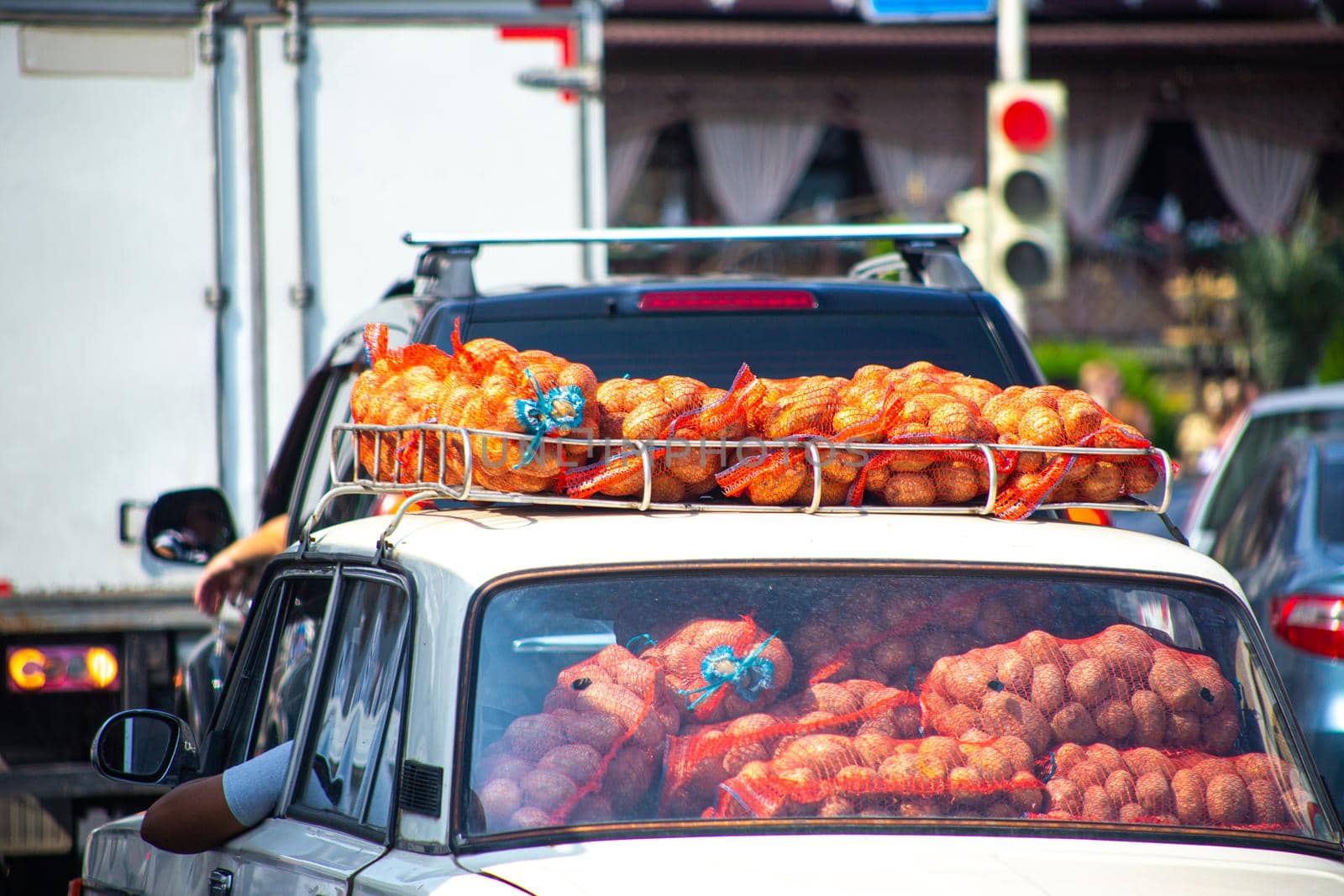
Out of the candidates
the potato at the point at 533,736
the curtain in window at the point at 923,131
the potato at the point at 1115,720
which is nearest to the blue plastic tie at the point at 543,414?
the potato at the point at 533,736

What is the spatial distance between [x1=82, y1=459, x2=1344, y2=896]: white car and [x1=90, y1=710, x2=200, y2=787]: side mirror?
57cm

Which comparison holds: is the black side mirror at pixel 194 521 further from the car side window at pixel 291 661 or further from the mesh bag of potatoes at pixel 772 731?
the mesh bag of potatoes at pixel 772 731

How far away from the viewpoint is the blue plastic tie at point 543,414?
9.75 ft

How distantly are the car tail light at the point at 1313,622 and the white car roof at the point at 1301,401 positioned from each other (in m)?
2.68

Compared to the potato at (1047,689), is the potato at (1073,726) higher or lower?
lower

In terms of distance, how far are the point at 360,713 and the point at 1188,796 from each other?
1.35 m

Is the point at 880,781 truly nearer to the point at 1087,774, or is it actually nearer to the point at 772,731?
the point at 772,731

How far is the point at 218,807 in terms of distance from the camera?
3.04 metres

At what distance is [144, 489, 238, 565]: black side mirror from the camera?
529 cm

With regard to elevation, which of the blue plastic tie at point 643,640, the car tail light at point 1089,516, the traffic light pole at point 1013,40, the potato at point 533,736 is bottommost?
the potato at point 533,736

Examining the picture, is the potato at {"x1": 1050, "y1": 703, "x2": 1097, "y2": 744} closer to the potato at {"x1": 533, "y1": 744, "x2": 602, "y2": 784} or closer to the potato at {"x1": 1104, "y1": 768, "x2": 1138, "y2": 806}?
the potato at {"x1": 1104, "y1": 768, "x2": 1138, "y2": 806}

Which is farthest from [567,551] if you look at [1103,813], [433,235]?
[433,235]

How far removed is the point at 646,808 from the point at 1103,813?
693 mm

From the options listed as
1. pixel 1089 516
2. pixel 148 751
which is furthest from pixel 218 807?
pixel 1089 516
